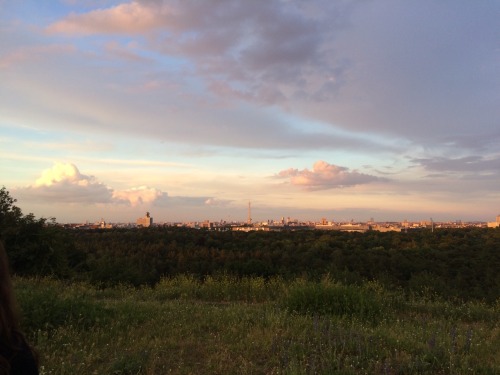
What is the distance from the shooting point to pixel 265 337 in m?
5.71

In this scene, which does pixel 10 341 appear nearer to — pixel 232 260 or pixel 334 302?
pixel 334 302

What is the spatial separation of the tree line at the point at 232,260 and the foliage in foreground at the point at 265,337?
480 cm

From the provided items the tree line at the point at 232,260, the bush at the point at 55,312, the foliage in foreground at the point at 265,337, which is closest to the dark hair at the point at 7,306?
the foliage in foreground at the point at 265,337

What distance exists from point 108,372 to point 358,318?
14.5 feet

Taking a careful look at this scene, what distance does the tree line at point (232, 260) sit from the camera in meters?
15.6

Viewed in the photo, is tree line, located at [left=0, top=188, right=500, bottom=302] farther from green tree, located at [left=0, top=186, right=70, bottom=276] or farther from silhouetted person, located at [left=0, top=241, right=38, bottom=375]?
silhouetted person, located at [left=0, top=241, right=38, bottom=375]

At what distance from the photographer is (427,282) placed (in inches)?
736

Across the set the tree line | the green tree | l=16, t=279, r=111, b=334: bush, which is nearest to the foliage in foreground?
l=16, t=279, r=111, b=334: bush

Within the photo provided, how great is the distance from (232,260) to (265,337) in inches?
952

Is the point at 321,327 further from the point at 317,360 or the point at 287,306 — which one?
the point at 287,306

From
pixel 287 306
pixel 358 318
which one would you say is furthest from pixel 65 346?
pixel 358 318

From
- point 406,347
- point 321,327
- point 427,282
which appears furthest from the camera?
point 427,282

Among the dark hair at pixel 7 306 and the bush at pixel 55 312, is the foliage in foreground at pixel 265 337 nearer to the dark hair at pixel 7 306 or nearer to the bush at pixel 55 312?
the bush at pixel 55 312

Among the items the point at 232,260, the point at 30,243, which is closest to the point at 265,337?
the point at 30,243
